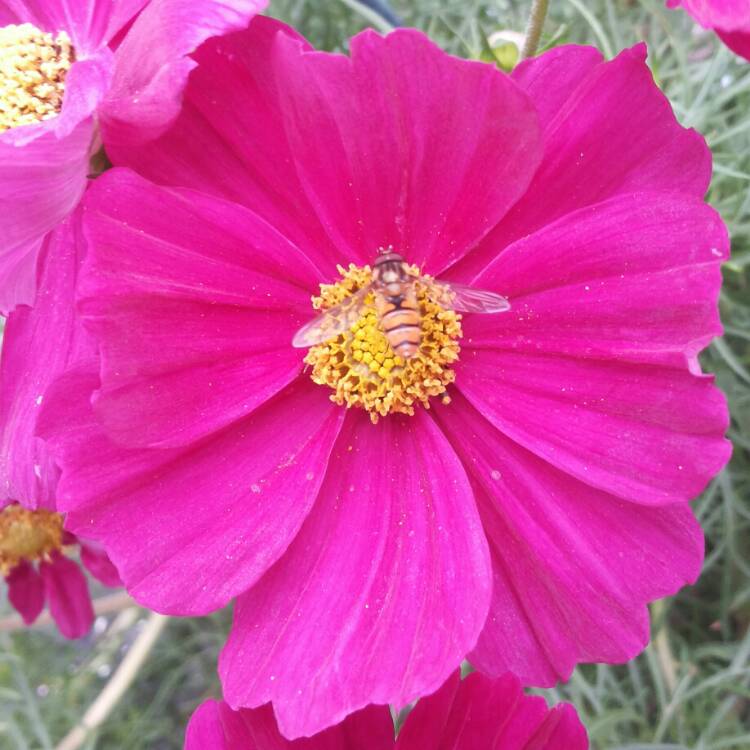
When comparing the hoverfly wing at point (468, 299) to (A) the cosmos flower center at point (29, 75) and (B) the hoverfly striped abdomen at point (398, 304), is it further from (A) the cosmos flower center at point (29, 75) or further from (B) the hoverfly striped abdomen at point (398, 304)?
(A) the cosmos flower center at point (29, 75)

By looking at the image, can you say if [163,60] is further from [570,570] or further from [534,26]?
[570,570]

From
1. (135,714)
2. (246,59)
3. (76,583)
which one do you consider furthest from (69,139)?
(135,714)

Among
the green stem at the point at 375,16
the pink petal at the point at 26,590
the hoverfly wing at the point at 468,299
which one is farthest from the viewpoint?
the pink petal at the point at 26,590

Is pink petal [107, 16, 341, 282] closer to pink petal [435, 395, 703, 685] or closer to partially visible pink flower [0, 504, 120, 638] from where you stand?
pink petal [435, 395, 703, 685]

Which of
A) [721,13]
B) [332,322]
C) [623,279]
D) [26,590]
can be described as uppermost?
[721,13]

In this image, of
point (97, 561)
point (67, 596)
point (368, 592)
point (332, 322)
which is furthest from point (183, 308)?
point (67, 596)

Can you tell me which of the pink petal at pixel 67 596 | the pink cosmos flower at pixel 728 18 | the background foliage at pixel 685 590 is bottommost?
the pink petal at pixel 67 596

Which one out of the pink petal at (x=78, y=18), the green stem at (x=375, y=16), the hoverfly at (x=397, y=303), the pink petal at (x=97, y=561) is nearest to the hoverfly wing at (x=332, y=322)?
the hoverfly at (x=397, y=303)

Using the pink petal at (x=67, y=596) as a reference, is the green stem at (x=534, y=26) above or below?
above
